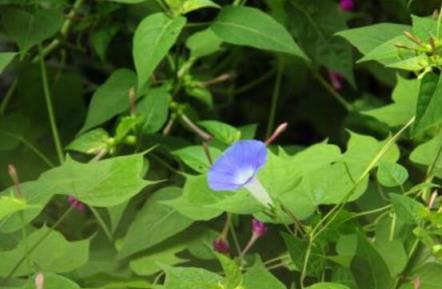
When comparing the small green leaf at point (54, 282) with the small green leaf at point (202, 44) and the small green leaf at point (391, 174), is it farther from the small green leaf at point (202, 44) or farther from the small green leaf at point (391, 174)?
the small green leaf at point (202, 44)

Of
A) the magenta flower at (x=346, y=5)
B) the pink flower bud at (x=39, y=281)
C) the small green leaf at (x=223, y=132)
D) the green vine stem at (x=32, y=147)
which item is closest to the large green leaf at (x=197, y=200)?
the small green leaf at (x=223, y=132)

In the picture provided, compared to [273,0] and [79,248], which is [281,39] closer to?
[273,0]

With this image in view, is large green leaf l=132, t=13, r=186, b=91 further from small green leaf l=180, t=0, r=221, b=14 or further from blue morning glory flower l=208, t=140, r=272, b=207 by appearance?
blue morning glory flower l=208, t=140, r=272, b=207

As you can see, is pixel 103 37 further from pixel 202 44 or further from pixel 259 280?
pixel 259 280

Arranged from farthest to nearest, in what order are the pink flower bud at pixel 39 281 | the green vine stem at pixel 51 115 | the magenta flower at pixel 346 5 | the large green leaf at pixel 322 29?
the magenta flower at pixel 346 5 < the large green leaf at pixel 322 29 < the green vine stem at pixel 51 115 < the pink flower bud at pixel 39 281

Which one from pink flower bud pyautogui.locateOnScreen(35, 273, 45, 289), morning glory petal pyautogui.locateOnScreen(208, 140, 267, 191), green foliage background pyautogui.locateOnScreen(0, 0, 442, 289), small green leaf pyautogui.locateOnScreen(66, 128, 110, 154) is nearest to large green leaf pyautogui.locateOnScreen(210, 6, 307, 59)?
green foliage background pyautogui.locateOnScreen(0, 0, 442, 289)

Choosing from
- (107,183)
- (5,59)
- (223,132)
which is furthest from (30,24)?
(107,183)
